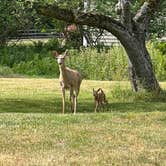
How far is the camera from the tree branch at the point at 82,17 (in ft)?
50.3

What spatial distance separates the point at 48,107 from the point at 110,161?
293 inches

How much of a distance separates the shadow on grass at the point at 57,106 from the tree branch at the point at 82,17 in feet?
6.33

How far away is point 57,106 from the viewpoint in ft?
54.0

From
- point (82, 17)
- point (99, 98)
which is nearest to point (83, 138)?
point (99, 98)

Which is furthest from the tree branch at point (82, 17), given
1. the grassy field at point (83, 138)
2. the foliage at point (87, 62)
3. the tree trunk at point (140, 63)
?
the foliage at point (87, 62)

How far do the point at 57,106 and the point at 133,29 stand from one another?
3.03 meters

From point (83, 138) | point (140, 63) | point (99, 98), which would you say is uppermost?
point (140, 63)

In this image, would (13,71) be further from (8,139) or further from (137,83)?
(8,139)

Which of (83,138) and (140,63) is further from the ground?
(140,63)

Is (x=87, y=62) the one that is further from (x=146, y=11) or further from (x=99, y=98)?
(x=99, y=98)

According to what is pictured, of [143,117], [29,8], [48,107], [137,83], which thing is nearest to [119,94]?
[137,83]

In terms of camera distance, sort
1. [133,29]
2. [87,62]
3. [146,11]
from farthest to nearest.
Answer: [87,62] → [146,11] → [133,29]

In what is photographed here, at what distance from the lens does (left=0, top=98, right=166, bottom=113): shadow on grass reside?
50.5 feet

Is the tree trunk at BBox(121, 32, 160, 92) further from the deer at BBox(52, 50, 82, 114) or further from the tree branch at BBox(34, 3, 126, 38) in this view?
the deer at BBox(52, 50, 82, 114)
